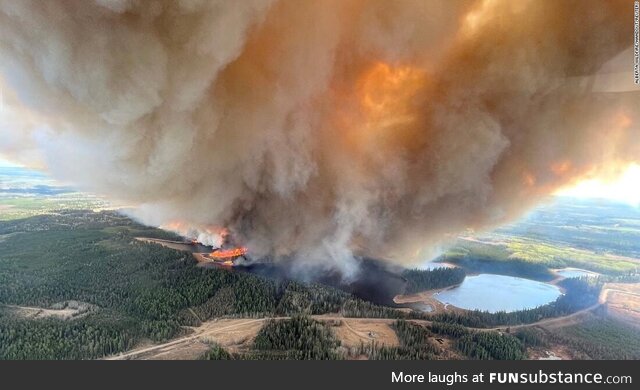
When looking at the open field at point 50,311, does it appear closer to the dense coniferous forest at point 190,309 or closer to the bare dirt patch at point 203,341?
the dense coniferous forest at point 190,309

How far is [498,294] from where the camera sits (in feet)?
43.2

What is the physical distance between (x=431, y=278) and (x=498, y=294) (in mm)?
2213

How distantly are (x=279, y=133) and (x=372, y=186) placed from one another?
11.3 ft

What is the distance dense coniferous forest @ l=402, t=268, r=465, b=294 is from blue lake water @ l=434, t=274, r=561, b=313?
30 cm

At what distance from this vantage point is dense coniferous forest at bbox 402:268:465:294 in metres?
13.2

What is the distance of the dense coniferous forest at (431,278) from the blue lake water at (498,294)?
297 mm

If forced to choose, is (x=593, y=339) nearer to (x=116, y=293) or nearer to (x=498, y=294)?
(x=498, y=294)

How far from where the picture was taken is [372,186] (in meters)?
12.9

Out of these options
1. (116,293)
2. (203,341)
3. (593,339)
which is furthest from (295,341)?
(593,339)

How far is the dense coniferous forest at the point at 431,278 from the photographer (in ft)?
43.2

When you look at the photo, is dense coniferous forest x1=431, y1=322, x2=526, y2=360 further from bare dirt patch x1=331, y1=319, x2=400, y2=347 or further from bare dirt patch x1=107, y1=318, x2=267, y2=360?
bare dirt patch x1=107, y1=318, x2=267, y2=360

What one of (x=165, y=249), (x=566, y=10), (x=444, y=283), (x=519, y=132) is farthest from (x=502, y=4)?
(x=165, y=249)

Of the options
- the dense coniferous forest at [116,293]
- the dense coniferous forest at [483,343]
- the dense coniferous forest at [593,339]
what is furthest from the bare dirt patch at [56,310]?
the dense coniferous forest at [593,339]

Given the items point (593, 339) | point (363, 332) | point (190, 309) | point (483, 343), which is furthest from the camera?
point (190, 309)
